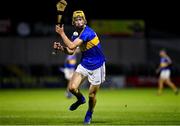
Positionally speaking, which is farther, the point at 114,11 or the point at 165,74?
the point at 114,11

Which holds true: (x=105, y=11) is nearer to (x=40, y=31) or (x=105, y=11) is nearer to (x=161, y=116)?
(x=40, y=31)

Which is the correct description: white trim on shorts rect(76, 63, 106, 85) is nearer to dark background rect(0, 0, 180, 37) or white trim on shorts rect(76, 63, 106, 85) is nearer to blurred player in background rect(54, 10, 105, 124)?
blurred player in background rect(54, 10, 105, 124)

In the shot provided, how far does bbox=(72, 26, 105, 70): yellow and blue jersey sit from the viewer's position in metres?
15.9

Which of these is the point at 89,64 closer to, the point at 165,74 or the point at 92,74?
the point at 92,74

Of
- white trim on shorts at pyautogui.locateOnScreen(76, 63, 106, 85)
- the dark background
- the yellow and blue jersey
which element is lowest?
the dark background

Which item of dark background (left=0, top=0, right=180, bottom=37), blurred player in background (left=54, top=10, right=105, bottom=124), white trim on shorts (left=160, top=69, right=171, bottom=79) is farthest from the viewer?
dark background (left=0, top=0, right=180, bottom=37)

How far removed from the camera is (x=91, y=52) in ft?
52.5

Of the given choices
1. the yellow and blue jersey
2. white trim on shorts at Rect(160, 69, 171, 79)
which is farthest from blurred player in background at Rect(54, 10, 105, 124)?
white trim on shorts at Rect(160, 69, 171, 79)

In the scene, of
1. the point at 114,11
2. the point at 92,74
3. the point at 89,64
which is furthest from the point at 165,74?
the point at 89,64

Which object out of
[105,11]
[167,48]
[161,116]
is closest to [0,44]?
[105,11]

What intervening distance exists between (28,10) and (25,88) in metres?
9.43

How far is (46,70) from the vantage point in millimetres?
43719

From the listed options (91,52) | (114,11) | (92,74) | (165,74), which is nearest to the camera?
(91,52)

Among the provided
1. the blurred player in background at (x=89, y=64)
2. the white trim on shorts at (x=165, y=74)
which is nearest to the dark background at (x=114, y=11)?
the white trim on shorts at (x=165, y=74)
